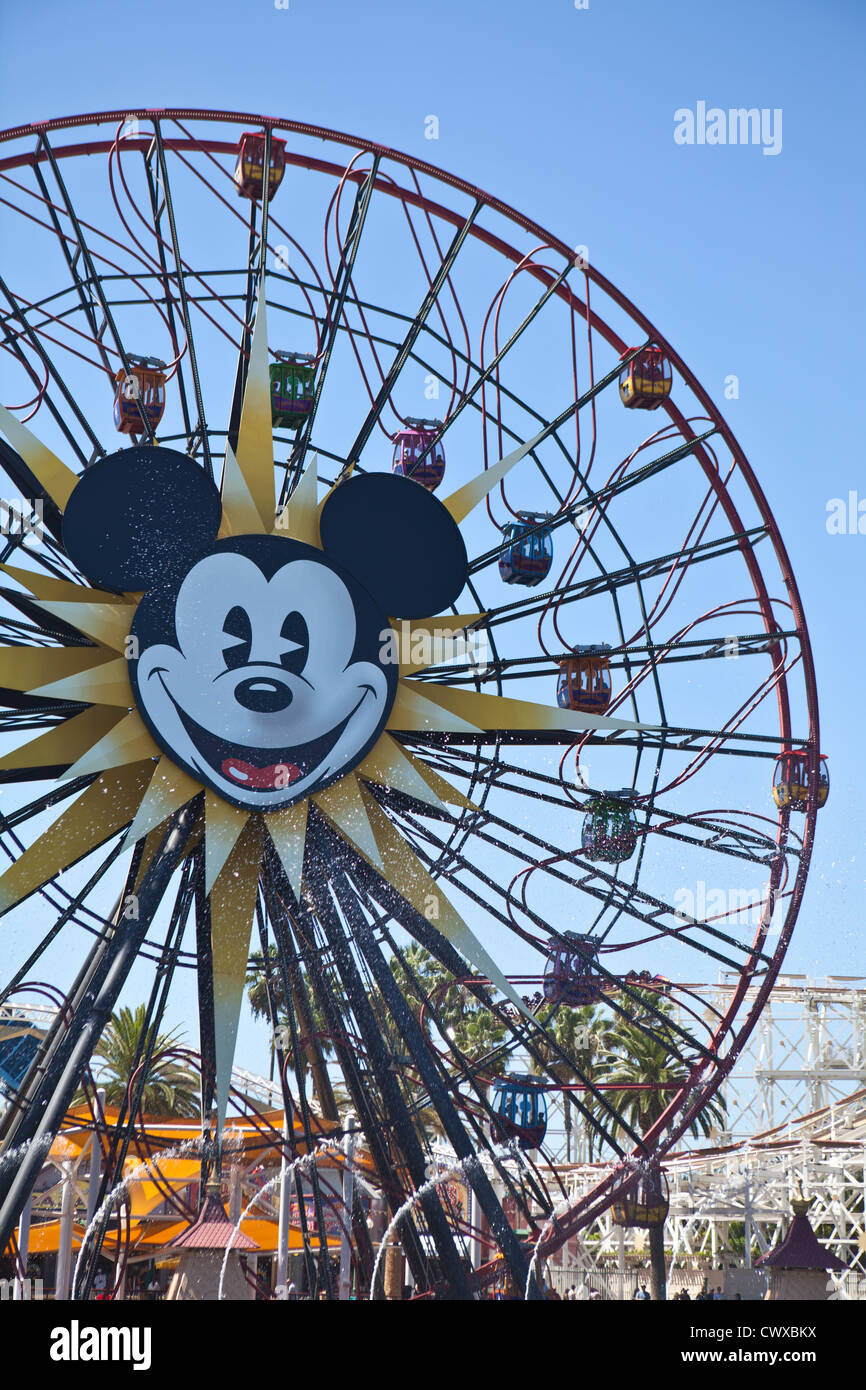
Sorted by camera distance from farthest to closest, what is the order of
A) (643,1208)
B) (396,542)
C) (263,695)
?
(643,1208) → (396,542) → (263,695)

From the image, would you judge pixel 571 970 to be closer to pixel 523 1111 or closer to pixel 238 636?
pixel 523 1111

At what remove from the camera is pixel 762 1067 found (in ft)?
114

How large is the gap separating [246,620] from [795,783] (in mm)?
6869

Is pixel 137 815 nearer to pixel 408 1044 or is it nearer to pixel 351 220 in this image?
pixel 408 1044

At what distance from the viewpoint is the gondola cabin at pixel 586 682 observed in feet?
53.3

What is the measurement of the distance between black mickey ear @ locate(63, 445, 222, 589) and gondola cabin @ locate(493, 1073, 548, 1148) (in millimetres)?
6257

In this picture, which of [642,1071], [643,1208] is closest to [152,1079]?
[642,1071]

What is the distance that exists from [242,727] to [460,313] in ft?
20.3

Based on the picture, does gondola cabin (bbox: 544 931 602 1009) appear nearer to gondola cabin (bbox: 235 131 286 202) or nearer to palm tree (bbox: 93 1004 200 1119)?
gondola cabin (bbox: 235 131 286 202)

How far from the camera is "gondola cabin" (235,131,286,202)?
16.7 m

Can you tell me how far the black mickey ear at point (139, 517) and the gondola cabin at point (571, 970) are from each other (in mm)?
5706

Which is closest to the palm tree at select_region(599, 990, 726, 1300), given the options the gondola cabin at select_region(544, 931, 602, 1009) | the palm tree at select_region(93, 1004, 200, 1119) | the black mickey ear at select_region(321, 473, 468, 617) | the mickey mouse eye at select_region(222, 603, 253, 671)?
the palm tree at select_region(93, 1004, 200, 1119)

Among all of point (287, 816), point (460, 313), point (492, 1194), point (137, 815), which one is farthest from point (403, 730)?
point (460, 313)

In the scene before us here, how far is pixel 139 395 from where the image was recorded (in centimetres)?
1557
